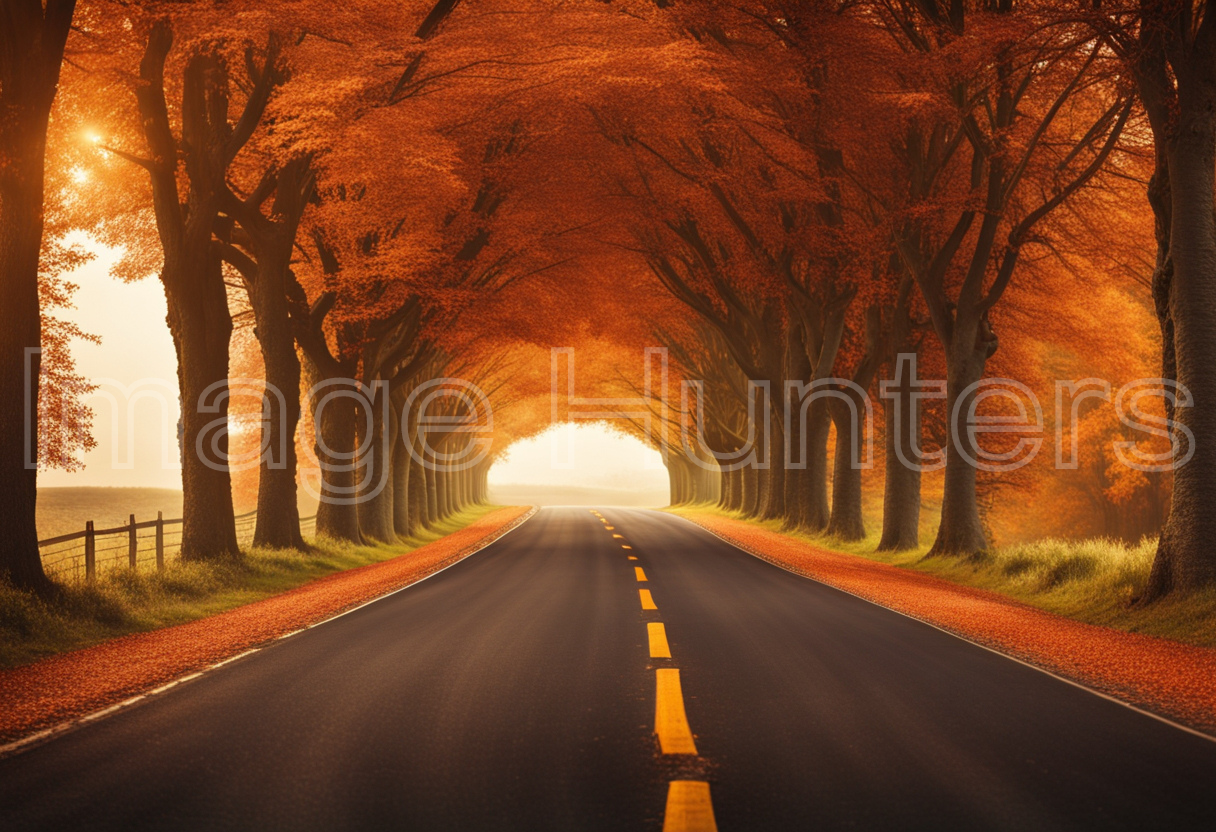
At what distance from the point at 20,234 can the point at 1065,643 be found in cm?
1181

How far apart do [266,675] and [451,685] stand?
5.23ft

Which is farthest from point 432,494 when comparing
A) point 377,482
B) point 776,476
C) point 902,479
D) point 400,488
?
point 902,479

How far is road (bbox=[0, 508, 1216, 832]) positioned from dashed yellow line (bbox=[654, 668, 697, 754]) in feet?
0.12

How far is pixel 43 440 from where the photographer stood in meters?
21.5

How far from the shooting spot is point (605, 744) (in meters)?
5.39

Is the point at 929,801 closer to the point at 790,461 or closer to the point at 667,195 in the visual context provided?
the point at 667,195

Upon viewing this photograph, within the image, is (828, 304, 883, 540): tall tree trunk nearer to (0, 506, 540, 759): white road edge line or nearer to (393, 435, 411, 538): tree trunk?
(393, 435, 411, 538): tree trunk

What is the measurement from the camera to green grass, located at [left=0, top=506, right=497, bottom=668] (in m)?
9.39

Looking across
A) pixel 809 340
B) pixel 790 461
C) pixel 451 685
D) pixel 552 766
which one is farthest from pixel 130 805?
pixel 790 461

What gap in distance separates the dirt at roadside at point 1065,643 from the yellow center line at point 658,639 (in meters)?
3.16

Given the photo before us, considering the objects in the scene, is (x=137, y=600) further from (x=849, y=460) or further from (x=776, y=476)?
(x=776, y=476)

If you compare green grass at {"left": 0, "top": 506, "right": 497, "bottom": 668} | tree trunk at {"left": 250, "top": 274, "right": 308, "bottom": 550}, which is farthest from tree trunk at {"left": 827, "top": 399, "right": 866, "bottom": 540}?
tree trunk at {"left": 250, "top": 274, "right": 308, "bottom": 550}

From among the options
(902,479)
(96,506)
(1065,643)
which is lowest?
(96,506)

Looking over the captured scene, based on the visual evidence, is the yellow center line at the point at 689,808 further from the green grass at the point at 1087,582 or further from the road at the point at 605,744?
the green grass at the point at 1087,582
